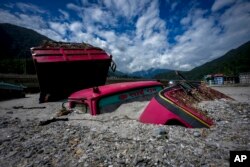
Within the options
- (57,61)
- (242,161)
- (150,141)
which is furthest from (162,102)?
(57,61)

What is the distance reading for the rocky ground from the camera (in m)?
2.04

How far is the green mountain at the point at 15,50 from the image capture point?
18.2m

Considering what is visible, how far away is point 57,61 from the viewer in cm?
706

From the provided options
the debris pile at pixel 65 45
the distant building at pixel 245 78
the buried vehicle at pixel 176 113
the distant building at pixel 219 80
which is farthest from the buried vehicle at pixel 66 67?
the distant building at pixel 219 80

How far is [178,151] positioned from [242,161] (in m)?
0.69

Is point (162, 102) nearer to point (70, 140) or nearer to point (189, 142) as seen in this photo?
point (189, 142)

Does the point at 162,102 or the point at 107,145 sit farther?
the point at 162,102

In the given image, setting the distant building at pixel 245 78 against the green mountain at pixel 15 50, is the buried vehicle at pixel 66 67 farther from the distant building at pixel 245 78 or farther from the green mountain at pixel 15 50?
the distant building at pixel 245 78

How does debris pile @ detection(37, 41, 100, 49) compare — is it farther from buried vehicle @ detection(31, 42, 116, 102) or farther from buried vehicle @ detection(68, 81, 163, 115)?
buried vehicle @ detection(68, 81, 163, 115)

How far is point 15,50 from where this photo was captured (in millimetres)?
117188

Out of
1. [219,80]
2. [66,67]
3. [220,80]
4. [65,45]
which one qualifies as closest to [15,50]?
[219,80]

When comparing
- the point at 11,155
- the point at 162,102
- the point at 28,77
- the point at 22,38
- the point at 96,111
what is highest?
the point at 22,38

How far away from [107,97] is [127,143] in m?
1.94

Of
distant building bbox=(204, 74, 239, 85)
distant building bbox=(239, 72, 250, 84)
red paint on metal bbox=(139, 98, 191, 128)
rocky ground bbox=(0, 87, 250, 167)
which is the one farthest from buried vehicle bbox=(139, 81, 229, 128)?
distant building bbox=(204, 74, 239, 85)
